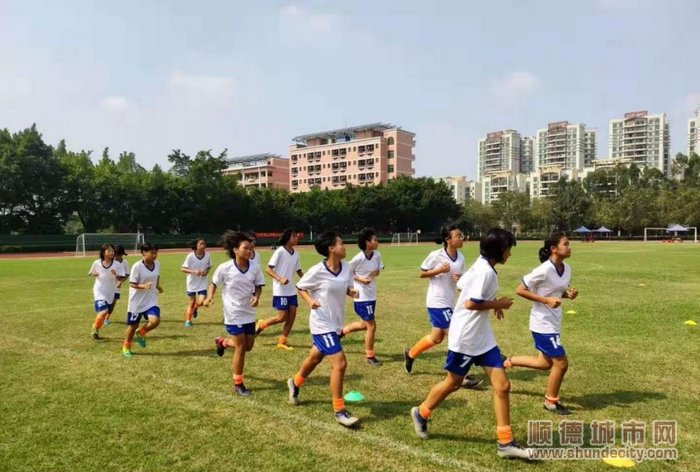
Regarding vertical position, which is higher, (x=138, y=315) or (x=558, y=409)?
(x=138, y=315)

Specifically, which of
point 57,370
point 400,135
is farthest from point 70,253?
point 400,135

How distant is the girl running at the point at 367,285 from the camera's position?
24.1ft

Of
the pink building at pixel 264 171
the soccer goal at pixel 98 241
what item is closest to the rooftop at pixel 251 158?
the pink building at pixel 264 171

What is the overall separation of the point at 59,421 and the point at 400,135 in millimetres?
99691

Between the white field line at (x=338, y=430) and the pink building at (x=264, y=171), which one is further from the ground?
the pink building at (x=264, y=171)

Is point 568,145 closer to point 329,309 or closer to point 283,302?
point 283,302

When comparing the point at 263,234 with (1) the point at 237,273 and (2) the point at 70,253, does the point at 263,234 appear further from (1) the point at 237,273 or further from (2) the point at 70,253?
(1) the point at 237,273

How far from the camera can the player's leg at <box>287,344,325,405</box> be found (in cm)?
533

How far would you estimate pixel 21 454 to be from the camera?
14.4 ft

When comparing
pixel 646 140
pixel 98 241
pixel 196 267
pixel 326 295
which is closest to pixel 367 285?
pixel 326 295

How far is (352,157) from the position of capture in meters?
105

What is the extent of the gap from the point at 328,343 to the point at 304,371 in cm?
56

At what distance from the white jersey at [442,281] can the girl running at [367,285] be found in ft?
2.88

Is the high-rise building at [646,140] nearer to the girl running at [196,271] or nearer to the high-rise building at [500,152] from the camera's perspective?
the high-rise building at [500,152]
